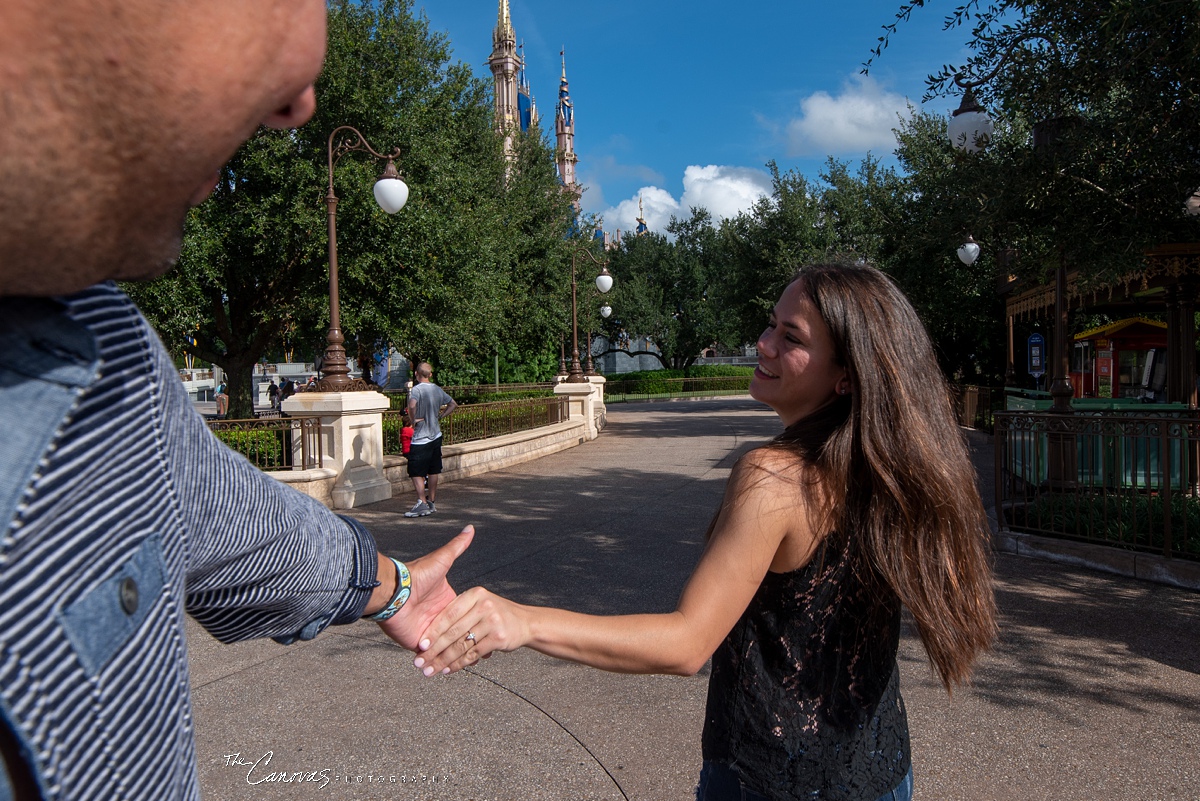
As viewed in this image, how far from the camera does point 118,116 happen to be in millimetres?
604

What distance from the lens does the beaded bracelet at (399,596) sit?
1535 millimetres

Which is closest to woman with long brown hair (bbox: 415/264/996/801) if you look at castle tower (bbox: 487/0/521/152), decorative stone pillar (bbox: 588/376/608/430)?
decorative stone pillar (bbox: 588/376/608/430)

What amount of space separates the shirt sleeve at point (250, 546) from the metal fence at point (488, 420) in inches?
426

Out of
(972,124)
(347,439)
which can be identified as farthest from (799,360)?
(347,439)

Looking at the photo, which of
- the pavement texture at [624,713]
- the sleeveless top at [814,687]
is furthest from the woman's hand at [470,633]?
the pavement texture at [624,713]

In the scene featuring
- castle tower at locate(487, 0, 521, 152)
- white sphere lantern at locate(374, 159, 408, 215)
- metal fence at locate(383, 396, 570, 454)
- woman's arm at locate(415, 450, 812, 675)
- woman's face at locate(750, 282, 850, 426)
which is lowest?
metal fence at locate(383, 396, 570, 454)

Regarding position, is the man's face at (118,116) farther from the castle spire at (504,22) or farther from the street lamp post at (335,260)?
the castle spire at (504,22)

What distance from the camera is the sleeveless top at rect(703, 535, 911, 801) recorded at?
172 centimetres

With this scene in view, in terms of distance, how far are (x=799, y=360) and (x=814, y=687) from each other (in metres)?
0.69

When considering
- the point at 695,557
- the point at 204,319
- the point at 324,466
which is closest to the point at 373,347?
the point at 204,319

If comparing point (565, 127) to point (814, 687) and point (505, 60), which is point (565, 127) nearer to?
point (505, 60)

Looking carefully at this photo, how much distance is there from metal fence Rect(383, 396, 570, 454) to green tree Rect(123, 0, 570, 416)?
7.04 ft

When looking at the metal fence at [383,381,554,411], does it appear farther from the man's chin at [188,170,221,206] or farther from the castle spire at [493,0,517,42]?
the castle spire at [493,0,517,42]

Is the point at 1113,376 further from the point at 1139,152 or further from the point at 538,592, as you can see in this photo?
the point at 538,592
